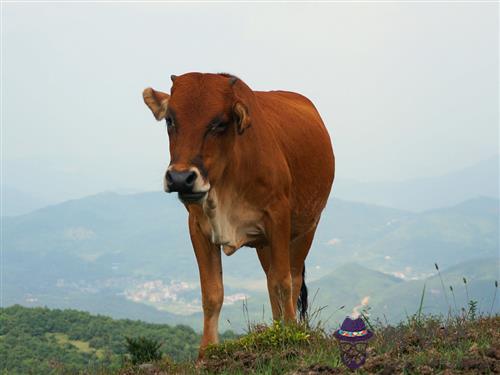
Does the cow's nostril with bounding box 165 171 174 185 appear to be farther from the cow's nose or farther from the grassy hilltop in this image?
the grassy hilltop

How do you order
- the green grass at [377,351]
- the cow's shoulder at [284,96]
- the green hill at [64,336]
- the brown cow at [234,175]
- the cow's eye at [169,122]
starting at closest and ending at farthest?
the green grass at [377,351] < the brown cow at [234,175] < the cow's eye at [169,122] < the cow's shoulder at [284,96] < the green hill at [64,336]

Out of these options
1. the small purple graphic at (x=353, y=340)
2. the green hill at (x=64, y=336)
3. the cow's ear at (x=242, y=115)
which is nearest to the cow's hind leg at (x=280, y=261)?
the cow's ear at (x=242, y=115)

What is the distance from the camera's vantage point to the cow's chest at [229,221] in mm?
8917

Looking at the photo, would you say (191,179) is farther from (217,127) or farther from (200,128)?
(217,127)

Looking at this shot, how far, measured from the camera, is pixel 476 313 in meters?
10.3

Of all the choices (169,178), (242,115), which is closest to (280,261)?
(242,115)

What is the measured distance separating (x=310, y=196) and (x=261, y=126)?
1.72m

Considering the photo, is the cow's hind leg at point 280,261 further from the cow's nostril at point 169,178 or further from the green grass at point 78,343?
the green grass at point 78,343

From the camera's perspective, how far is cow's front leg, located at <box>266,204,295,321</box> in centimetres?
929

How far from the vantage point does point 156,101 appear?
923cm

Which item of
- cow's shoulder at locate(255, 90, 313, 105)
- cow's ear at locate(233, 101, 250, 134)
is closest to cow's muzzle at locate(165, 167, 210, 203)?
cow's ear at locate(233, 101, 250, 134)

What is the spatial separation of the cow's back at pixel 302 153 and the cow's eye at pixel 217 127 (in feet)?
5.19

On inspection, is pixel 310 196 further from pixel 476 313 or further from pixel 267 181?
pixel 476 313

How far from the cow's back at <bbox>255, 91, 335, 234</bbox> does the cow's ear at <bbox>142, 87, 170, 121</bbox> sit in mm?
1517
